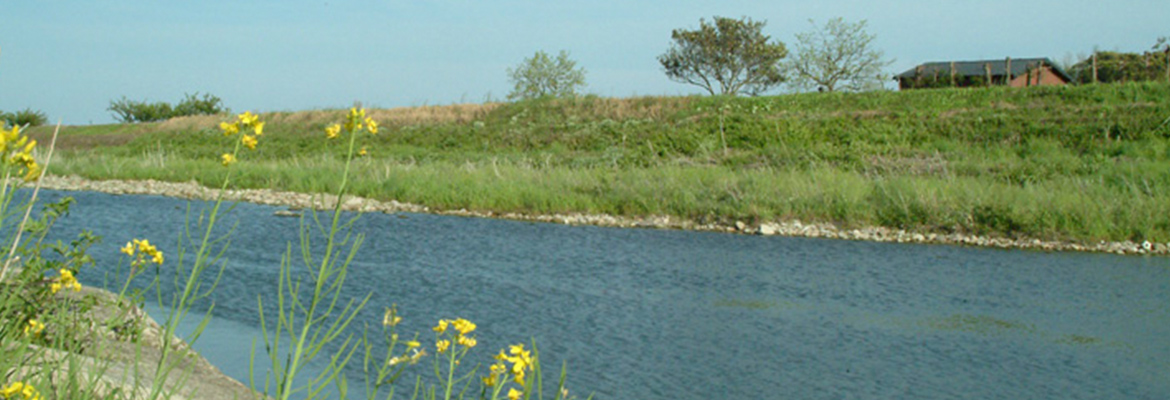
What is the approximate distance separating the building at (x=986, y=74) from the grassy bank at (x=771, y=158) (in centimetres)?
971

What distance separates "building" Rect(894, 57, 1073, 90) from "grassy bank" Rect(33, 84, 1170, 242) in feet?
31.9

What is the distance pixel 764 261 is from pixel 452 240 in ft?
16.3

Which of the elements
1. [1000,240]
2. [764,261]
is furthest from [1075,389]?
[1000,240]

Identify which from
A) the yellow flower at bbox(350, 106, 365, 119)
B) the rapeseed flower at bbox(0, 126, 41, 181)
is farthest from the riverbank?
the yellow flower at bbox(350, 106, 365, 119)

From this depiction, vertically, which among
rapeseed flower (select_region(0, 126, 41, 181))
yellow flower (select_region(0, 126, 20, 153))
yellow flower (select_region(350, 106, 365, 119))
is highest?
yellow flower (select_region(350, 106, 365, 119))

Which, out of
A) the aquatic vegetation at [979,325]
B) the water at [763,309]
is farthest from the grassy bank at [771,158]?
the aquatic vegetation at [979,325]

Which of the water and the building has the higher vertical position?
the building

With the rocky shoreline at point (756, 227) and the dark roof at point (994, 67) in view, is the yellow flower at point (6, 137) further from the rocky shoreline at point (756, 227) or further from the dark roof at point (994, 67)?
the dark roof at point (994, 67)

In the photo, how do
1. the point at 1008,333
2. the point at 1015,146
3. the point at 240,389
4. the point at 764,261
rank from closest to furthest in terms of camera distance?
the point at 240,389, the point at 1008,333, the point at 764,261, the point at 1015,146

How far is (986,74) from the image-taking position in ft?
149

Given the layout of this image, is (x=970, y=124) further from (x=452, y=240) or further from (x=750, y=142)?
(x=452, y=240)

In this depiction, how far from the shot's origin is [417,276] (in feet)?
42.3

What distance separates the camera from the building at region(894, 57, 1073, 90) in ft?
150

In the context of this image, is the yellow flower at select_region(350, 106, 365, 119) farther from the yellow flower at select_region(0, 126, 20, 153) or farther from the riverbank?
the riverbank
